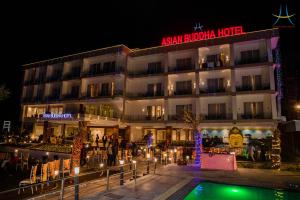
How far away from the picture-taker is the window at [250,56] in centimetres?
2617

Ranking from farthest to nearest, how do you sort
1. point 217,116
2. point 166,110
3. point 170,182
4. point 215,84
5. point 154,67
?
point 154,67 < point 166,110 < point 215,84 < point 217,116 < point 170,182

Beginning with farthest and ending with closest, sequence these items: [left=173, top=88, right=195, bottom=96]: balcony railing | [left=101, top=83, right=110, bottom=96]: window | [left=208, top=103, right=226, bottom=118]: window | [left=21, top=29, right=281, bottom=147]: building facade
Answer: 1. [left=101, top=83, right=110, bottom=96]: window
2. [left=173, top=88, right=195, bottom=96]: balcony railing
3. [left=208, top=103, right=226, bottom=118]: window
4. [left=21, top=29, right=281, bottom=147]: building facade

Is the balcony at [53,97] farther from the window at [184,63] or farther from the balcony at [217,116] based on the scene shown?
the balcony at [217,116]

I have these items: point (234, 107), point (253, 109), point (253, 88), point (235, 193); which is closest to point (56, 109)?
point (234, 107)

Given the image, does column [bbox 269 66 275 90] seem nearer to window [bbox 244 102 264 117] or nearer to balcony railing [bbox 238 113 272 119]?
window [bbox 244 102 264 117]

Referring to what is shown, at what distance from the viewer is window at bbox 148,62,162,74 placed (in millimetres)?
31609

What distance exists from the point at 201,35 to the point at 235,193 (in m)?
22.2

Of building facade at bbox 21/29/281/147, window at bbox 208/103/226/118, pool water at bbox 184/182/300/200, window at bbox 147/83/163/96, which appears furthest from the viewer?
window at bbox 147/83/163/96

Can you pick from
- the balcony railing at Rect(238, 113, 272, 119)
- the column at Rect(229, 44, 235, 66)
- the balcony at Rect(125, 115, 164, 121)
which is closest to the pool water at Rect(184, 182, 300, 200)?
the balcony railing at Rect(238, 113, 272, 119)

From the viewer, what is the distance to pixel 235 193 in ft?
33.1

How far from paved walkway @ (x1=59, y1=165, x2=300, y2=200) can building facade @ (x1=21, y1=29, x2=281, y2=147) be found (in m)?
13.0

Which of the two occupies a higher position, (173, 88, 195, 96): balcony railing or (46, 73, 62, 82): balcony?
(46, 73, 62, 82): balcony

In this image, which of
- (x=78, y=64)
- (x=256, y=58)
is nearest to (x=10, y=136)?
(x=78, y=64)

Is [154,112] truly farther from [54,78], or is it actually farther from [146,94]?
[54,78]
